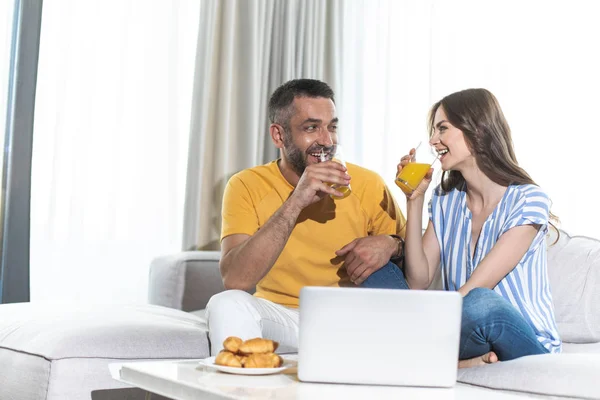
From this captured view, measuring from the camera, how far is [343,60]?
422 centimetres

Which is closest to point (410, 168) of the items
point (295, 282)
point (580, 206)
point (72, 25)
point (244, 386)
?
point (295, 282)

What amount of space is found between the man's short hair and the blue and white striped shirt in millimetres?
612

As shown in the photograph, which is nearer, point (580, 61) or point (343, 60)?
point (580, 61)

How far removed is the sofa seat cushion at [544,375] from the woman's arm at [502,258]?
265 millimetres

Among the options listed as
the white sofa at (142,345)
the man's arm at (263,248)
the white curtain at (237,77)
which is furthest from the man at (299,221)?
the white curtain at (237,77)

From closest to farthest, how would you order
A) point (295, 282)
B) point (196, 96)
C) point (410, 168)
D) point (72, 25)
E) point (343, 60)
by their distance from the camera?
point (410, 168), point (295, 282), point (72, 25), point (196, 96), point (343, 60)

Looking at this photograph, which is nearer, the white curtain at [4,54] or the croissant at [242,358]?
the croissant at [242,358]

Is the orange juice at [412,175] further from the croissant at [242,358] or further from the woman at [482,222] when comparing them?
the croissant at [242,358]

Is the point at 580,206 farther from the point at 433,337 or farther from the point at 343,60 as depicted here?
the point at 433,337

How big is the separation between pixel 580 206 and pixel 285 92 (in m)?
1.60

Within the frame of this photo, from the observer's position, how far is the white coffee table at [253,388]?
1.21 metres

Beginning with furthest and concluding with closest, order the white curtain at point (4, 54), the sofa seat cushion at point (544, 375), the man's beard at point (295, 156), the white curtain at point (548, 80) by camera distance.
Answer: the white curtain at point (548, 80), the white curtain at point (4, 54), the man's beard at point (295, 156), the sofa seat cushion at point (544, 375)

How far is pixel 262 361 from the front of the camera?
138cm

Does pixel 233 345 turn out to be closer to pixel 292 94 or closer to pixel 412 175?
pixel 412 175
